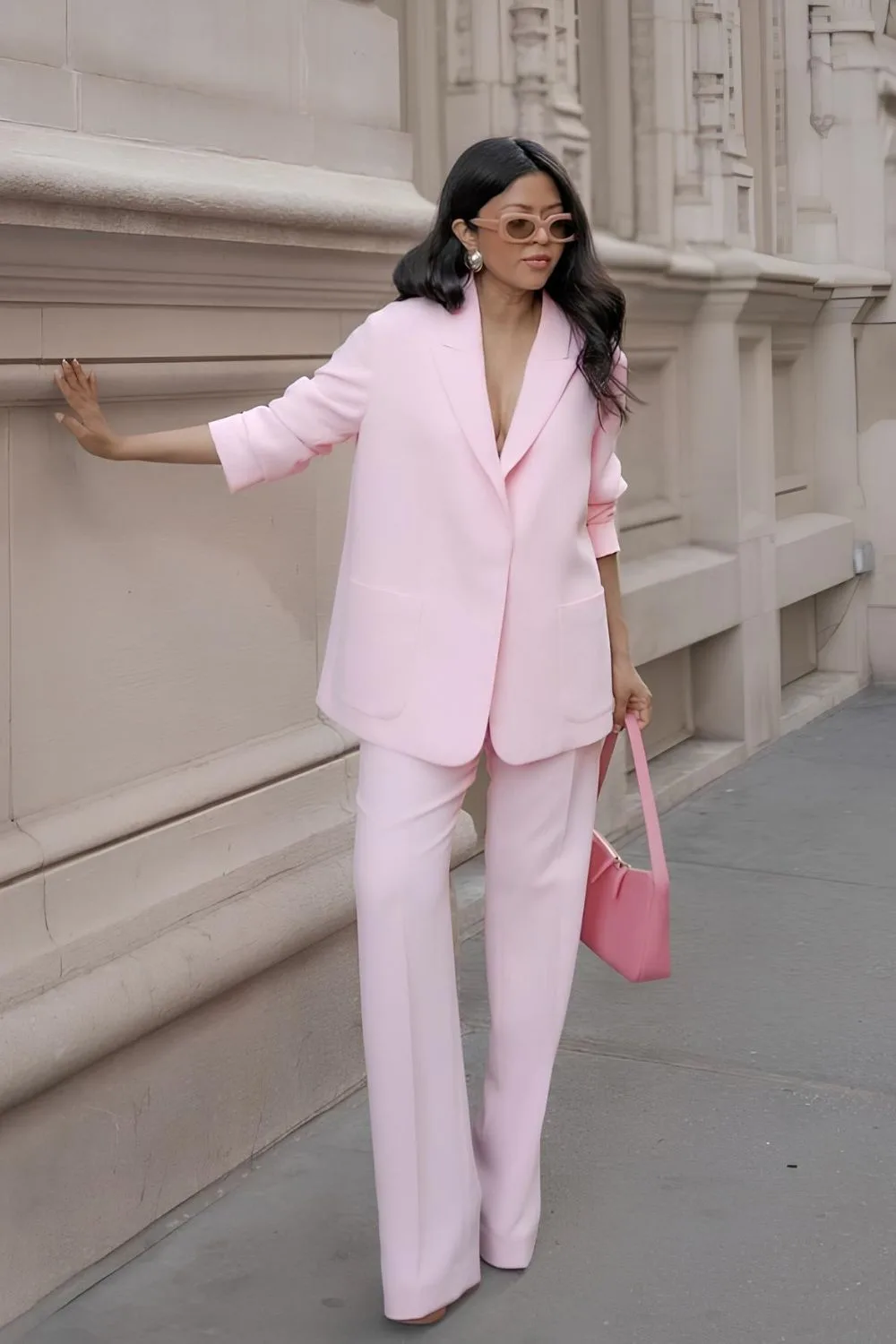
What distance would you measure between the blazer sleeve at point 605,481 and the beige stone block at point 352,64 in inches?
43.8

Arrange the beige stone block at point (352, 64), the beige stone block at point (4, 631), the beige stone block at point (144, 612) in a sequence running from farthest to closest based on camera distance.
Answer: the beige stone block at point (352, 64), the beige stone block at point (144, 612), the beige stone block at point (4, 631)

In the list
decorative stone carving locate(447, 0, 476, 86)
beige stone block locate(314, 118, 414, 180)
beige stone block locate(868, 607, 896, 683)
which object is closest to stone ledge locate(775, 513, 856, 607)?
beige stone block locate(868, 607, 896, 683)

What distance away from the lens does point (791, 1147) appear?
3527 mm

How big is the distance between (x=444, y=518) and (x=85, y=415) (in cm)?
59

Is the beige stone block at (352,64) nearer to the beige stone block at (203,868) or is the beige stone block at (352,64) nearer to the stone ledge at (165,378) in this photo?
the stone ledge at (165,378)

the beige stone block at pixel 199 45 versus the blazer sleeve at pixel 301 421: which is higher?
the beige stone block at pixel 199 45

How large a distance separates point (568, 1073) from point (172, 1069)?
3.34 feet

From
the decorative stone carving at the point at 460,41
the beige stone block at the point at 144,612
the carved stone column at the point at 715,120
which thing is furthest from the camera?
the carved stone column at the point at 715,120

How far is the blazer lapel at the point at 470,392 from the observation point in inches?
107

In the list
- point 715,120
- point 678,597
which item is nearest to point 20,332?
point 678,597

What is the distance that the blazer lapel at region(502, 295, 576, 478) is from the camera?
277 cm

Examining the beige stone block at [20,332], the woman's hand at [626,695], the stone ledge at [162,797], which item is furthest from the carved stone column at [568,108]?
the beige stone block at [20,332]

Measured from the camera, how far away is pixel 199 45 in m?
3.36

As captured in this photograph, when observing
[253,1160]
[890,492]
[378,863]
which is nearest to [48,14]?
[378,863]
